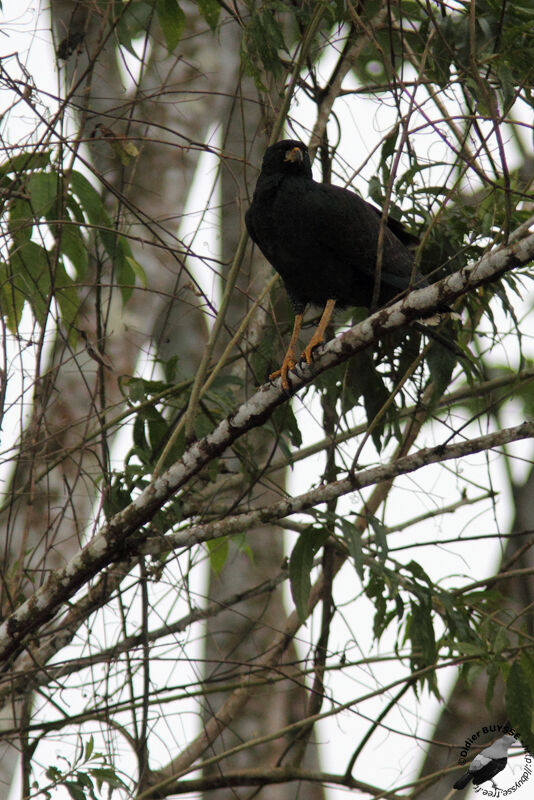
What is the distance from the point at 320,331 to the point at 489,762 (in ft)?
5.75

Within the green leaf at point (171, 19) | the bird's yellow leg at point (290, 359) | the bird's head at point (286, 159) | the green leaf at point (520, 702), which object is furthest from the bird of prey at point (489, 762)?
the green leaf at point (171, 19)

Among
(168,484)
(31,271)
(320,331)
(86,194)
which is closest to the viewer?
(168,484)

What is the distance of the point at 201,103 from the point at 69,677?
501 centimetres

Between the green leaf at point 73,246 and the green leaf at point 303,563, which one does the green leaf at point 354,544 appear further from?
the green leaf at point 73,246

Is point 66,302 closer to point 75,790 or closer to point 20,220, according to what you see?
point 20,220

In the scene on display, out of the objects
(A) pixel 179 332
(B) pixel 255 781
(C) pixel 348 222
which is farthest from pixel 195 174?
(B) pixel 255 781

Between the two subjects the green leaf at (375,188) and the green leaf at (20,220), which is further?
the green leaf at (375,188)

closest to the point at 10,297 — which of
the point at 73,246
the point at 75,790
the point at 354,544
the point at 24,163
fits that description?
the point at 73,246

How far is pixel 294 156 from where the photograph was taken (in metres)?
3.78

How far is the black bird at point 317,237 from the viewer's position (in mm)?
3676

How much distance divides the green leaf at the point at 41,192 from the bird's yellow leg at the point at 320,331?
1079 mm

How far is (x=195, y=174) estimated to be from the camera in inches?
279

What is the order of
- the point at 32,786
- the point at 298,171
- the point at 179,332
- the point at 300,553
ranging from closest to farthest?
the point at 32,786
the point at 300,553
the point at 298,171
the point at 179,332

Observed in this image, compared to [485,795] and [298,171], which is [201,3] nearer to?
[298,171]
